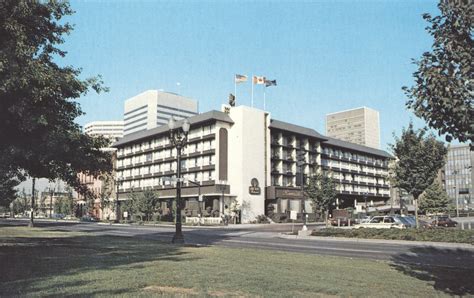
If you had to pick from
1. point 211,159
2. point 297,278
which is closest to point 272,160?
point 211,159

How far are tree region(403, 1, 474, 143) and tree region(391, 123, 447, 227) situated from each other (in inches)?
969

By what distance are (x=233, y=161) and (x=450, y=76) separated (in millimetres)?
67363

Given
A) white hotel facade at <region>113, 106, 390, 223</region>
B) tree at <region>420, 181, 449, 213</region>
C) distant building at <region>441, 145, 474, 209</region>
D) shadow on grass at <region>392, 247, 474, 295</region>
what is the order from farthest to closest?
distant building at <region>441, 145, 474, 209</region>
tree at <region>420, 181, 449, 213</region>
white hotel facade at <region>113, 106, 390, 223</region>
shadow on grass at <region>392, 247, 474, 295</region>

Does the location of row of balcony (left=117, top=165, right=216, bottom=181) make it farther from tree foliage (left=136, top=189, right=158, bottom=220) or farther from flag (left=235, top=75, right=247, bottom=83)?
flag (left=235, top=75, right=247, bottom=83)

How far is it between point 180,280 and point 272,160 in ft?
236

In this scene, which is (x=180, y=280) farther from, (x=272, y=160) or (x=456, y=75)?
(x=272, y=160)

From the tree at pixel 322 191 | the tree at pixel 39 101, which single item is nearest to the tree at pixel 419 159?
the tree at pixel 322 191

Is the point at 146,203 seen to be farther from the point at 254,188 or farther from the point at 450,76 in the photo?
the point at 450,76

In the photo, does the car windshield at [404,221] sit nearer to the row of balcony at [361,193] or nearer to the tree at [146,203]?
the tree at [146,203]

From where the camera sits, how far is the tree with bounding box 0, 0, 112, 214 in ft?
38.4

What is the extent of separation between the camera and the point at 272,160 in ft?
265

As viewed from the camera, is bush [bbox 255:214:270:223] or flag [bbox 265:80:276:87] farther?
flag [bbox 265:80:276:87]

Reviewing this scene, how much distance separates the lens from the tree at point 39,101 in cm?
1170

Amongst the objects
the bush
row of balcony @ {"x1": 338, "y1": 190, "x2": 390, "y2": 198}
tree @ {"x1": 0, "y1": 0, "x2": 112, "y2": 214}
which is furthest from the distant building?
tree @ {"x1": 0, "y1": 0, "x2": 112, "y2": 214}
